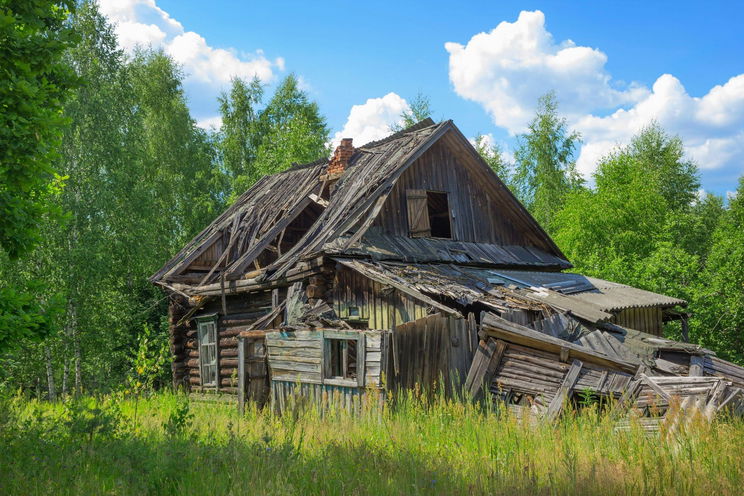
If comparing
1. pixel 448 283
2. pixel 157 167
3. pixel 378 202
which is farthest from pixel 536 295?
pixel 157 167

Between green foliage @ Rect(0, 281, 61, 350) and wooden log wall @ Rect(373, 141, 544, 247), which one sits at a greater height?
wooden log wall @ Rect(373, 141, 544, 247)

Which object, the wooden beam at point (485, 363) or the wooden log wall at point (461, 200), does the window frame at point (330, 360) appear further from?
the wooden log wall at point (461, 200)

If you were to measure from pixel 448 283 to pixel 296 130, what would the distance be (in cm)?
1954

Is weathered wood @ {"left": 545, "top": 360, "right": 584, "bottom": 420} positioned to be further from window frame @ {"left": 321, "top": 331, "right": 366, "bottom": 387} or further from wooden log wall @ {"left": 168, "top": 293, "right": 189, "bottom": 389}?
wooden log wall @ {"left": 168, "top": 293, "right": 189, "bottom": 389}

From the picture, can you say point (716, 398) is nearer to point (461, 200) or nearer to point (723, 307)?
point (461, 200)

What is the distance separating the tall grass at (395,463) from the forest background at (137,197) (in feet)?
6.08

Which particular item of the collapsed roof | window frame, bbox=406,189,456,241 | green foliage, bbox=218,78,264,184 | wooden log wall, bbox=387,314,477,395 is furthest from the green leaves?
wooden log wall, bbox=387,314,477,395

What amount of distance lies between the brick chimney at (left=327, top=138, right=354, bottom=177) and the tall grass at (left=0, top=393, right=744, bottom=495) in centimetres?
1053

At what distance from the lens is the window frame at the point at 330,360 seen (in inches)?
396

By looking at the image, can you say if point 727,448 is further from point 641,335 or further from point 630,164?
point 630,164

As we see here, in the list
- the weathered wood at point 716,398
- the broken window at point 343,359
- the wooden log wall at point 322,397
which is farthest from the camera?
the broken window at point 343,359

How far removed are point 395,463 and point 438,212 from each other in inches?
461

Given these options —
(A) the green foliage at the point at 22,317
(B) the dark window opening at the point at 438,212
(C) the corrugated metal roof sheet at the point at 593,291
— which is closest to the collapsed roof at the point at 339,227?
(C) the corrugated metal roof sheet at the point at 593,291

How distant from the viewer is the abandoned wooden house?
32.4 ft
